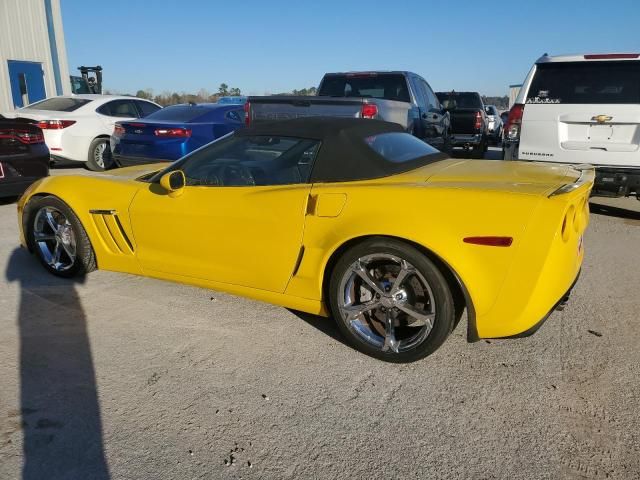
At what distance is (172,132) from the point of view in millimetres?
7551

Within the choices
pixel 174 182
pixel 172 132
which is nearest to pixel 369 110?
pixel 172 132

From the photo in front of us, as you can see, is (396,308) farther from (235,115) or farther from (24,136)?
(235,115)

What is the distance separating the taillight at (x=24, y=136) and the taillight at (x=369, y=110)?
446cm

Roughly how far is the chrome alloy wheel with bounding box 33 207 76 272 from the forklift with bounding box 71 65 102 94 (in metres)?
16.9

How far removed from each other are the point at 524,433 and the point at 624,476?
1.32 ft

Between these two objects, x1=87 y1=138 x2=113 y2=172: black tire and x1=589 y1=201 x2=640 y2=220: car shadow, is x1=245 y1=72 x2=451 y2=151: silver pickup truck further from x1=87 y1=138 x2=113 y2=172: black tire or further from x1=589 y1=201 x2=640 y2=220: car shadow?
x1=87 y1=138 x2=113 y2=172: black tire

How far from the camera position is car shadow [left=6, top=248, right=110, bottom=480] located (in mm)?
2098

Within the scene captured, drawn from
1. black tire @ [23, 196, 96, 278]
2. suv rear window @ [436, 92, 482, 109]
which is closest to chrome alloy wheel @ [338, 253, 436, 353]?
black tire @ [23, 196, 96, 278]

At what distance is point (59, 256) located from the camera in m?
4.14

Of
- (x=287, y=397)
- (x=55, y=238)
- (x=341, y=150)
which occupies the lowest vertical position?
(x=287, y=397)

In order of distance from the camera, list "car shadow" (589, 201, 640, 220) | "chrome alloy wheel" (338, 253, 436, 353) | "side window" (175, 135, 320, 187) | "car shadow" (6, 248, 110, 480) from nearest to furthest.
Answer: "car shadow" (6, 248, 110, 480)
"chrome alloy wheel" (338, 253, 436, 353)
"side window" (175, 135, 320, 187)
"car shadow" (589, 201, 640, 220)

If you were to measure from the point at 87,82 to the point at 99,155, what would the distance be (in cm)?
1139

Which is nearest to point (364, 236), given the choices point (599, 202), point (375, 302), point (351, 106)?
point (375, 302)

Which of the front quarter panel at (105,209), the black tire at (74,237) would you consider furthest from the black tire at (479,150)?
the black tire at (74,237)
